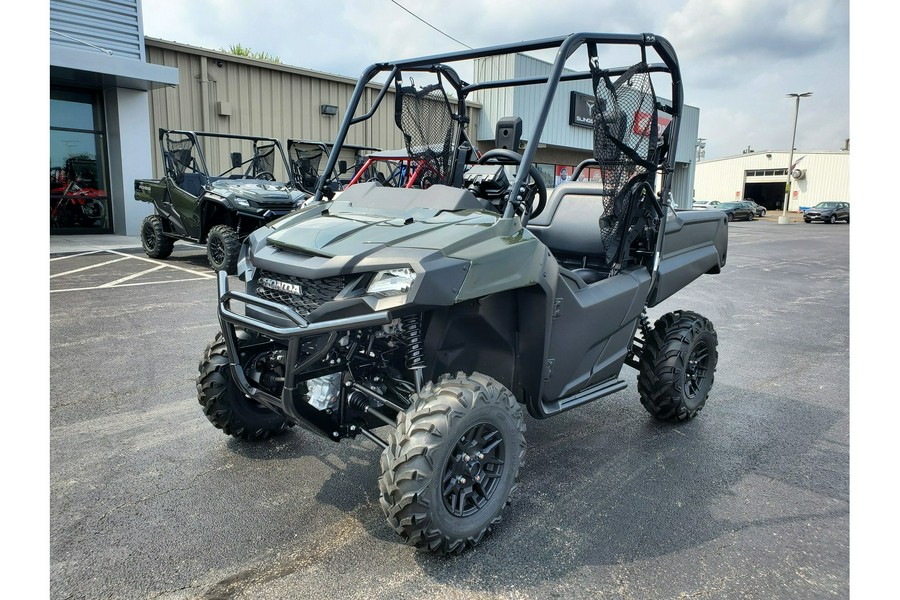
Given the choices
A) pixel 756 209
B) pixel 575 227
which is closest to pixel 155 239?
pixel 575 227

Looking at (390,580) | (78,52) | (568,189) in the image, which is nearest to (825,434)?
(568,189)

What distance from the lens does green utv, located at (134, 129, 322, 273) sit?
8.90m

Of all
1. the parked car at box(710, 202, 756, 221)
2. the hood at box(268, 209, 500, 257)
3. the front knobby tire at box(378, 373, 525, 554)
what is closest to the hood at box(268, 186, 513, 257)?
the hood at box(268, 209, 500, 257)

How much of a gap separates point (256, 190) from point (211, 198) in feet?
2.10

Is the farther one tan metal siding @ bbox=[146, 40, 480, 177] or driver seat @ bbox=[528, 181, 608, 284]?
tan metal siding @ bbox=[146, 40, 480, 177]

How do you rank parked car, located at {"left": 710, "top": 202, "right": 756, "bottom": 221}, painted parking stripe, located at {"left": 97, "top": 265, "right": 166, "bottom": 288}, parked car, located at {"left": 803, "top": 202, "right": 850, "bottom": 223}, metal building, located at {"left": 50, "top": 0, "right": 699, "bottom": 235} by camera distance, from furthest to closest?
parked car, located at {"left": 710, "top": 202, "right": 756, "bottom": 221} < parked car, located at {"left": 803, "top": 202, "right": 850, "bottom": 223} < metal building, located at {"left": 50, "top": 0, "right": 699, "bottom": 235} < painted parking stripe, located at {"left": 97, "top": 265, "right": 166, "bottom": 288}

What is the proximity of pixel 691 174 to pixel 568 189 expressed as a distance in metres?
32.0

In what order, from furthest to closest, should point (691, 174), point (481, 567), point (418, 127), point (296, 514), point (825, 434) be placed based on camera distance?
1. point (691, 174)
2. point (825, 434)
3. point (418, 127)
4. point (296, 514)
5. point (481, 567)

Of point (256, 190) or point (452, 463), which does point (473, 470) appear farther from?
point (256, 190)

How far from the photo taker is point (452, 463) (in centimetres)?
244

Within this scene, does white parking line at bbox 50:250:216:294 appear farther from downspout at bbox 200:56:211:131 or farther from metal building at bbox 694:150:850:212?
metal building at bbox 694:150:850:212

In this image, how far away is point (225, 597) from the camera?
2195mm

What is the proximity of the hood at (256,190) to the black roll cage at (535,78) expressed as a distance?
18.1 ft

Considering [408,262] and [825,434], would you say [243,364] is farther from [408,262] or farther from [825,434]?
[825,434]
